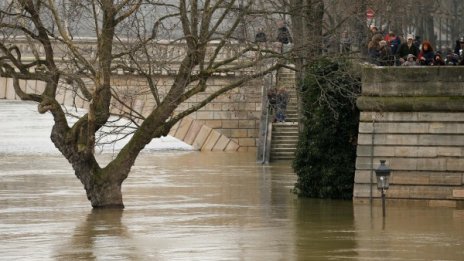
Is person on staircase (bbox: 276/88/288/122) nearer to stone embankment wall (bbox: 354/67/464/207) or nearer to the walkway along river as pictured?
the walkway along river

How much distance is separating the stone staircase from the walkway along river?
34.4 ft

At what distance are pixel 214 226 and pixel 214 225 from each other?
0.72 ft

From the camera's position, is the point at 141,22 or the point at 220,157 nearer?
the point at 141,22

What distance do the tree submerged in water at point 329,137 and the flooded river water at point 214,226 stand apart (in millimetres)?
568

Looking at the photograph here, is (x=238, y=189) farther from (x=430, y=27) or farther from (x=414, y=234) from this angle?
(x=430, y=27)

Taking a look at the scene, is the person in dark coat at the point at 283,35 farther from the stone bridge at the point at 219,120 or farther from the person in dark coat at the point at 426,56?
the stone bridge at the point at 219,120

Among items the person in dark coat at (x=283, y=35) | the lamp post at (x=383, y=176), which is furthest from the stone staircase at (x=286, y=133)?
the lamp post at (x=383, y=176)

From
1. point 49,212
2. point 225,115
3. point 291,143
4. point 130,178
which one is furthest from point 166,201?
point 225,115

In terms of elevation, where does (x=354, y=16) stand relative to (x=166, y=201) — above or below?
above

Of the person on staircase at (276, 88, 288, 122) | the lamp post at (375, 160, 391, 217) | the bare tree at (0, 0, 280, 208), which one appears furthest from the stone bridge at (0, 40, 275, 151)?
the lamp post at (375, 160, 391, 217)

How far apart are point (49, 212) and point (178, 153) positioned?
95.4 feet

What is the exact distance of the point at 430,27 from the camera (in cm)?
7094

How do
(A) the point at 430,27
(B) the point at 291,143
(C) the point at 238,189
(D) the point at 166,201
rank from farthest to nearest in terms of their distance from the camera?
(A) the point at 430,27 < (B) the point at 291,143 < (C) the point at 238,189 < (D) the point at 166,201

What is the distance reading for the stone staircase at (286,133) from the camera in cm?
5453
